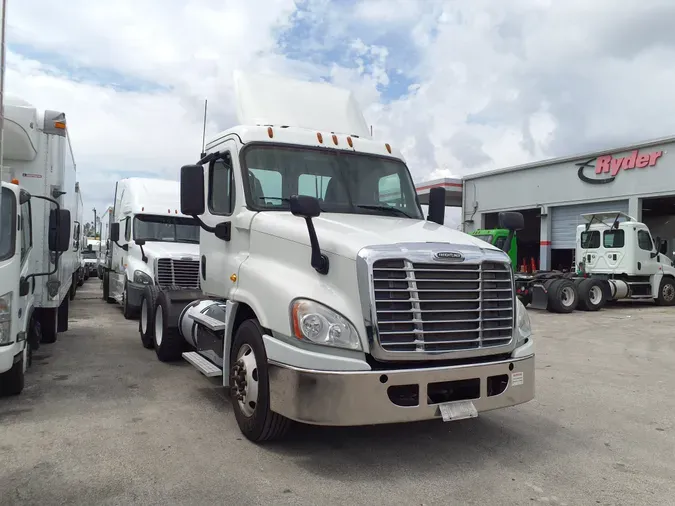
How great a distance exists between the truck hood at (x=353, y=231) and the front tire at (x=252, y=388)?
2.71ft

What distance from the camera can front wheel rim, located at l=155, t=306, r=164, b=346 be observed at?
7.78 m

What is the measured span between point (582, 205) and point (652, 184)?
12.0 feet

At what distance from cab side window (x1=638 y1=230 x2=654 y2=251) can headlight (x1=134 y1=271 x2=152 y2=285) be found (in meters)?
14.8

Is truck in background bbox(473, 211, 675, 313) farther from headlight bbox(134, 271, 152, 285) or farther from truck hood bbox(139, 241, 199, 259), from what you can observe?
headlight bbox(134, 271, 152, 285)

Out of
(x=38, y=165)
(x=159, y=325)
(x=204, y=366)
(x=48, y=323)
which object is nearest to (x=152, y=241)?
(x=48, y=323)

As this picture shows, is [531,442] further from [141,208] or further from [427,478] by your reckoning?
[141,208]

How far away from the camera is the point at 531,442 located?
4699 millimetres

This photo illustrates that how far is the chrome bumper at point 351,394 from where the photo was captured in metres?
3.71

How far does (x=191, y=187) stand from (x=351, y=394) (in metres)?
2.62

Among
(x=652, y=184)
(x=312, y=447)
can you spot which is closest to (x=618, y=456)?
(x=312, y=447)

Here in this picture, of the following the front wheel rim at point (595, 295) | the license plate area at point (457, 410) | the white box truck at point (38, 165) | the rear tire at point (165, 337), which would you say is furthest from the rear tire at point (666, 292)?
the white box truck at point (38, 165)

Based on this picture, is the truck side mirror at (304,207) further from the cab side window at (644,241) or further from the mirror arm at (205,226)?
the cab side window at (644,241)

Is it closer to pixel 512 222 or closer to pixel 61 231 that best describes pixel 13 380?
pixel 61 231

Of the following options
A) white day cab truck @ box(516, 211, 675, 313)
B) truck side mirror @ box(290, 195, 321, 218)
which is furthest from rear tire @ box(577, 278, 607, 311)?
truck side mirror @ box(290, 195, 321, 218)
